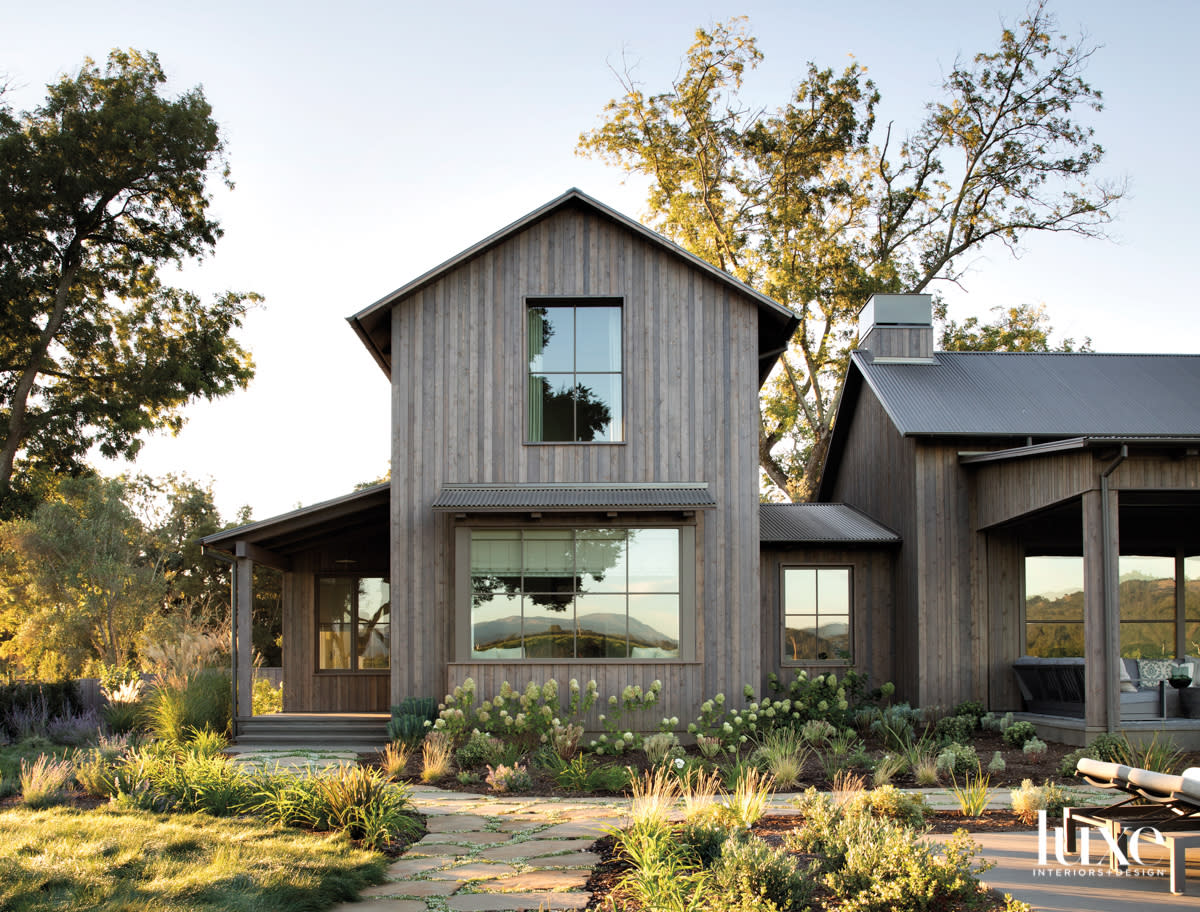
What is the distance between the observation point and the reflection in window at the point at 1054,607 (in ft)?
47.9

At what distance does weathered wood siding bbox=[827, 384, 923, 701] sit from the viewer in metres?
14.8

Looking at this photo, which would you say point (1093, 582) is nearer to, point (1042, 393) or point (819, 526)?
point (819, 526)

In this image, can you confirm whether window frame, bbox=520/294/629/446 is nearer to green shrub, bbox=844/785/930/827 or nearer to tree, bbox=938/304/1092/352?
green shrub, bbox=844/785/930/827

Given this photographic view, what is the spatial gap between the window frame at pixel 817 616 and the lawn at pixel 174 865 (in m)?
9.48

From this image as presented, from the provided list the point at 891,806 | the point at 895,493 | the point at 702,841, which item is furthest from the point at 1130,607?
the point at 702,841

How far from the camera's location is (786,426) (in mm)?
27281

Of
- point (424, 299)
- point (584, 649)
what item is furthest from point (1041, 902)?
point (424, 299)

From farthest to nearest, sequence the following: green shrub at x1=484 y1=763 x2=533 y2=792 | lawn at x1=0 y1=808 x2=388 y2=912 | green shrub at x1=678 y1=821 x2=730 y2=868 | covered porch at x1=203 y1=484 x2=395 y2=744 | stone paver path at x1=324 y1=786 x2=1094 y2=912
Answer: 1. covered porch at x1=203 y1=484 x2=395 y2=744
2. green shrub at x1=484 y1=763 x2=533 y2=792
3. green shrub at x1=678 y1=821 x2=730 y2=868
4. stone paver path at x1=324 y1=786 x2=1094 y2=912
5. lawn at x1=0 y1=808 x2=388 y2=912

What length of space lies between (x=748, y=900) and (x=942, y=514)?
408 inches

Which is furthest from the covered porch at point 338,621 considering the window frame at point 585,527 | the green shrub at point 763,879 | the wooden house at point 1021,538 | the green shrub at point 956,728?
the green shrub at point 763,879

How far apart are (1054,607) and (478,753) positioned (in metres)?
8.37

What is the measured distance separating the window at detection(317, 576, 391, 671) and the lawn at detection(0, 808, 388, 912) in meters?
8.38

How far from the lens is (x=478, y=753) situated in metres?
11.3

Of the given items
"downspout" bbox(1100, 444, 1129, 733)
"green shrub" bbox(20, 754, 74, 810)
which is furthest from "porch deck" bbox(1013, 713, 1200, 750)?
"green shrub" bbox(20, 754, 74, 810)
